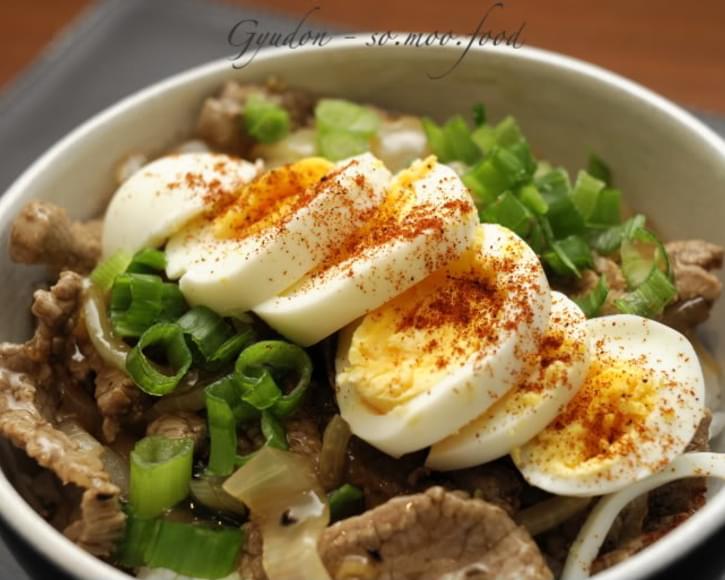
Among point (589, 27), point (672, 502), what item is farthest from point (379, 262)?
point (589, 27)

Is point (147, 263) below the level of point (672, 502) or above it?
above

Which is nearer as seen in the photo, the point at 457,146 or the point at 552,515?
the point at 552,515

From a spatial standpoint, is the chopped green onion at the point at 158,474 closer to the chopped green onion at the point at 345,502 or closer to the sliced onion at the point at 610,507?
the chopped green onion at the point at 345,502

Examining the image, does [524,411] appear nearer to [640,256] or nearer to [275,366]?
[275,366]

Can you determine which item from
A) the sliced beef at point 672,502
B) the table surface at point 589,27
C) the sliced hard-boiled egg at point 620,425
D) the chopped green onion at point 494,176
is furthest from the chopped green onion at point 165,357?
the table surface at point 589,27

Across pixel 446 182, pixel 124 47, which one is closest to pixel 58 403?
pixel 446 182

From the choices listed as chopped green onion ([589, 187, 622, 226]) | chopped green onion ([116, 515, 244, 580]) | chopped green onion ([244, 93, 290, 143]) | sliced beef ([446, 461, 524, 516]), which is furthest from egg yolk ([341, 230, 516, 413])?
chopped green onion ([244, 93, 290, 143])
